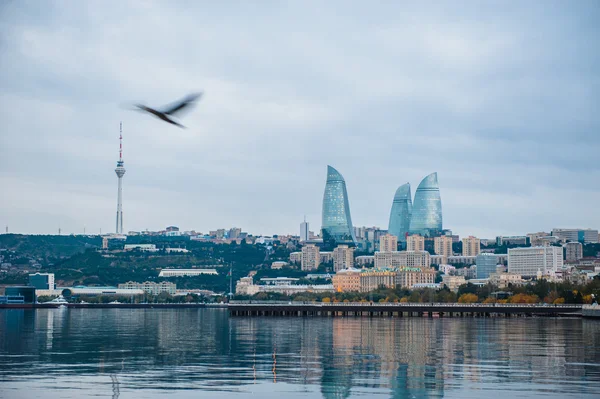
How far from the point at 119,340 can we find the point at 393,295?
105012 millimetres

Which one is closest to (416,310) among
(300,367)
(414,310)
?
(414,310)

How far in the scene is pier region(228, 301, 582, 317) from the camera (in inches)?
4692

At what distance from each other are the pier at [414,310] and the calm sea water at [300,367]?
59147 millimetres

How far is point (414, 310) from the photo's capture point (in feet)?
420

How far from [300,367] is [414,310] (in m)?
88.9

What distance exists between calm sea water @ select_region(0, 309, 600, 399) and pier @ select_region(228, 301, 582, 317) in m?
59.1

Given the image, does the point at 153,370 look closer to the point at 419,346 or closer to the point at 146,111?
the point at 419,346

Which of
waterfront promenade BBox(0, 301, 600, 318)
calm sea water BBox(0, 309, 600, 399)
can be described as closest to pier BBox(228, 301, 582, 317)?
waterfront promenade BBox(0, 301, 600, 318)

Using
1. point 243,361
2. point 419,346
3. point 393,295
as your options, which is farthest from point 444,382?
point 393,295

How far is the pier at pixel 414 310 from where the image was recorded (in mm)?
119188

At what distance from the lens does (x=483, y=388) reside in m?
33.3

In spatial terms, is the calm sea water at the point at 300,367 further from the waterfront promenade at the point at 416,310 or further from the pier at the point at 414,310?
the pier at the point at 414,310

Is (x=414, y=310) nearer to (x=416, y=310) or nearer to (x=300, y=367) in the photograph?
(x=416, y=310)

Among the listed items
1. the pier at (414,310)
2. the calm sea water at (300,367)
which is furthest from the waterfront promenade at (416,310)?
the calm sea water at (300,367)
